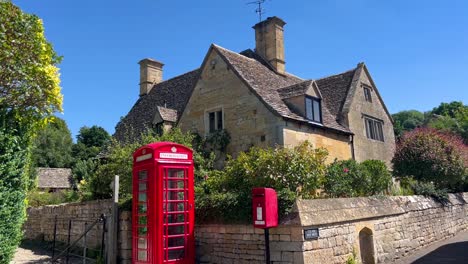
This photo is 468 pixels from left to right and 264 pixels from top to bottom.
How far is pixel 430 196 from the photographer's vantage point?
1451 cm

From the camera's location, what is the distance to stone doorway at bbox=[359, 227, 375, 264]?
10.0m

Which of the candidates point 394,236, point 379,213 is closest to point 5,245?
point 379,213

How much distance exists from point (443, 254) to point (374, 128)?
11068mm

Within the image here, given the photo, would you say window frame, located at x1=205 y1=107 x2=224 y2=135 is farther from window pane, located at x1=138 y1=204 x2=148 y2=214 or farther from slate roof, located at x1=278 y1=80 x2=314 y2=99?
window pane, located at x1=138 y1=204 x2=148 y2=214

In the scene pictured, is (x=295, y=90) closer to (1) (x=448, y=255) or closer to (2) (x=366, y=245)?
(2) (x=366, y=245)

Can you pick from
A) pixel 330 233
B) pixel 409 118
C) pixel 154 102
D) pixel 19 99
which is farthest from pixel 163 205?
pixel 409 118

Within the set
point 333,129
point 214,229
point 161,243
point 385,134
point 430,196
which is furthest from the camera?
point 385,134

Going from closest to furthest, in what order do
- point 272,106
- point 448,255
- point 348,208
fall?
point 348,208 < point 448,255 < point 272,106

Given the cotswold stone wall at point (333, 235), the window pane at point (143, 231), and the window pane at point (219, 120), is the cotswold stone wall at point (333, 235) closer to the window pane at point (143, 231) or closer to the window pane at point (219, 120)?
the window pane at point (143, 231)

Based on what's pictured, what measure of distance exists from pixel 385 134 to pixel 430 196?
8.47m

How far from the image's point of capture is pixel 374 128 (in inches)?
846

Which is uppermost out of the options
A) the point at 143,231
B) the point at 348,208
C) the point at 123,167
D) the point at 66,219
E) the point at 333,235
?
the point at 123,167

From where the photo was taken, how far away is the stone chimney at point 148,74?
2780 centimetres

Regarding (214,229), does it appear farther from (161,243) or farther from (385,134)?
(385,134)
